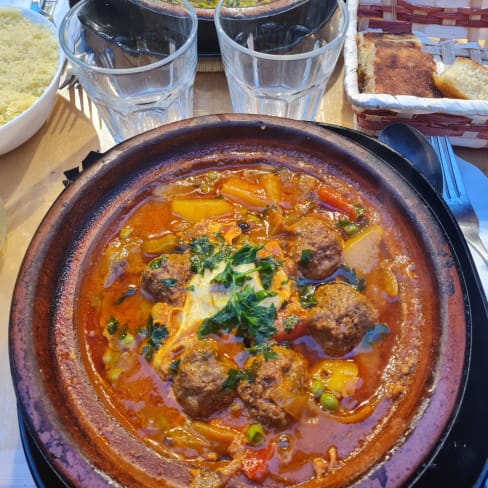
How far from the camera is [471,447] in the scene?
6.02 feet

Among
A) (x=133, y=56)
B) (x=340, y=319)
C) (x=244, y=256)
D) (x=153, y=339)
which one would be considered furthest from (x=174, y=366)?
(x=133, y=56)

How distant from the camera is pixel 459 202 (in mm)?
2607

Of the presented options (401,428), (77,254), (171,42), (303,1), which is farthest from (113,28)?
(401,428)

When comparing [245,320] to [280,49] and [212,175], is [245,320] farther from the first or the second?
[280,49]

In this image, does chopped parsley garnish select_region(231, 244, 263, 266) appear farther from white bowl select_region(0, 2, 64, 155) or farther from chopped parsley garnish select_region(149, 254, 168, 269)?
white bowl select_region(0, 2, 64, 155)

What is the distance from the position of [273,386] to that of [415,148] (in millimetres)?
1612

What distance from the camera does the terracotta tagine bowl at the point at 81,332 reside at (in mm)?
1555

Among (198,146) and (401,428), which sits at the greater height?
(198,146)

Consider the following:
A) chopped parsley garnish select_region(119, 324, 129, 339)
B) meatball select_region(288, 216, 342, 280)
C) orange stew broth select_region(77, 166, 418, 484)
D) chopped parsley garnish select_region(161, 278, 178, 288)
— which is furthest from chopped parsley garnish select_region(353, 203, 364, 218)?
chopped parsley garnish select_region(119, 324, 129, 339)

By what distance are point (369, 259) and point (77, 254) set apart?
1145 millimetres

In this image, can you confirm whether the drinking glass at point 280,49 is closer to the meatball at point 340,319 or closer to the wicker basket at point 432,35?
the wicker basket at point 432,35

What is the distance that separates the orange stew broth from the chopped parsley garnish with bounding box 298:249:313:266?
0.45 ft

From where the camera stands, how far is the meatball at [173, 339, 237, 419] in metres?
1.66

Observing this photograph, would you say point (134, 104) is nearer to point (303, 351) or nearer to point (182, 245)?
point (182, 245)
